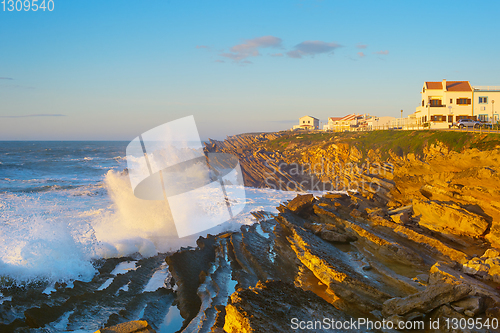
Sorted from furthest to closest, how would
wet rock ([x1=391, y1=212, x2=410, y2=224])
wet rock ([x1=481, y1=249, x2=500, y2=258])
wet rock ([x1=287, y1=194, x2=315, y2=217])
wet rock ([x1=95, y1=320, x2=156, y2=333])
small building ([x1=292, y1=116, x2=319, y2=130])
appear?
small building ([x1=292, y1=116, x2=319, y2=130]) < wet rock ([x1=287, y1=194, x2=315, y2=217]) < wet rock ([x1=391, y1=212, x2=410, y2=224]) < wet rock ([x1=481, y1=249, x2=500, y2=258]) < wet rock ([x1=95, y1=320, x2=156, y2=333])

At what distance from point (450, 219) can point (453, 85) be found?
3622 cm

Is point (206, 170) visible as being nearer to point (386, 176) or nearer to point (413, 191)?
point (386, 176)

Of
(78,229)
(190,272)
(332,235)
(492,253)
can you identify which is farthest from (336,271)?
(78,229)

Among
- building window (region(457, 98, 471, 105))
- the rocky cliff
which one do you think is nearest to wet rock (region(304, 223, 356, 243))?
the rocky cliff

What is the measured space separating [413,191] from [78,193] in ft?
95.3

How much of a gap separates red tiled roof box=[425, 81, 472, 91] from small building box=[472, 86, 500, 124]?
1.38 meters

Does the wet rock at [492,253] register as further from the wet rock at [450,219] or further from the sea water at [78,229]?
the sea water at [78,229]

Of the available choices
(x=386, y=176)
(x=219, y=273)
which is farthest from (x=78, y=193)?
(x=386, y=176)

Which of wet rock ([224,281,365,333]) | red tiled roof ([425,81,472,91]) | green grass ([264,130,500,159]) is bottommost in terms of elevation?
wet rock ([224,281,365,333])

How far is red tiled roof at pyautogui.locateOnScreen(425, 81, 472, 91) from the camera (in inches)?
1593

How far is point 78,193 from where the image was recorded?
1225 inches

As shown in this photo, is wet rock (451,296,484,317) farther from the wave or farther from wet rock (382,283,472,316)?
the wave

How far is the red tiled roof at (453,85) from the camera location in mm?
40469

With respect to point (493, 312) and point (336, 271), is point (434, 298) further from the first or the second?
point (336, 271)
